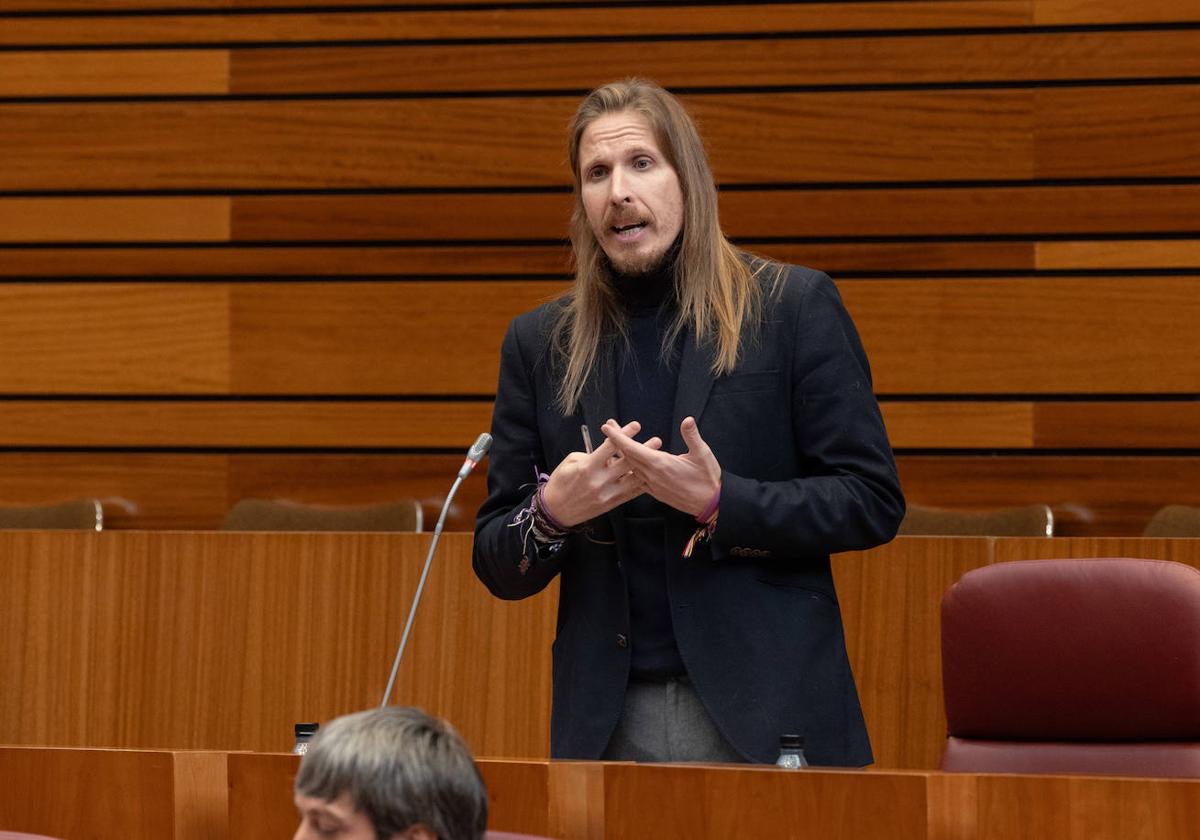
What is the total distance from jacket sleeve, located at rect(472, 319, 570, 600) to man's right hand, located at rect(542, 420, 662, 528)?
4.4 inches

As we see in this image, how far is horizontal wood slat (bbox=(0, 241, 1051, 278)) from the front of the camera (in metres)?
4.78

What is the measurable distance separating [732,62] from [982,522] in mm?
1519

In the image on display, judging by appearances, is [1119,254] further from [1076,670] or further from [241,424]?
[1076,670]

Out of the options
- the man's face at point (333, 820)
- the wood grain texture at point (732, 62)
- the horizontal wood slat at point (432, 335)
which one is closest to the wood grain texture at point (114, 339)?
the horizontal wood slat at point (432, 335)

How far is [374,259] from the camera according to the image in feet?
16.4

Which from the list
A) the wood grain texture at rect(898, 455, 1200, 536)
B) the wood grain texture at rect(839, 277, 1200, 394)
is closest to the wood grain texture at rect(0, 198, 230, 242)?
the wood grain texture at rect(839, 277, 1200, 394)

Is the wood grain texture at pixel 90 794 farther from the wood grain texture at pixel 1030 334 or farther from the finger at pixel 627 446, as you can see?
the wood grain texture at pixel 1030 334

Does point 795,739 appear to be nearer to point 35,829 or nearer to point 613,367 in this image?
point 613,367

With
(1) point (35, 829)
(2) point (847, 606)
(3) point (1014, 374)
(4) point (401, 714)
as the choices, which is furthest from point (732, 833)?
(3) point (1014, 374)

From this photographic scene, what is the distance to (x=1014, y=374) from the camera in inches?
185

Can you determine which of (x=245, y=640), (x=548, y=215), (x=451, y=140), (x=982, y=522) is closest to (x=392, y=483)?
(x=548, y=215)

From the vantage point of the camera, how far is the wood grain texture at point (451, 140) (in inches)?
186

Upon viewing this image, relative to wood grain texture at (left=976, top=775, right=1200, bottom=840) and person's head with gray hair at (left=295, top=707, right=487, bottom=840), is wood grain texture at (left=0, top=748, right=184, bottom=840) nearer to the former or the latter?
person's head with gray hair at (left=295, top=707, right=487, bottom=840)

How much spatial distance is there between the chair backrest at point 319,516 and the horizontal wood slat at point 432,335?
49 cm
